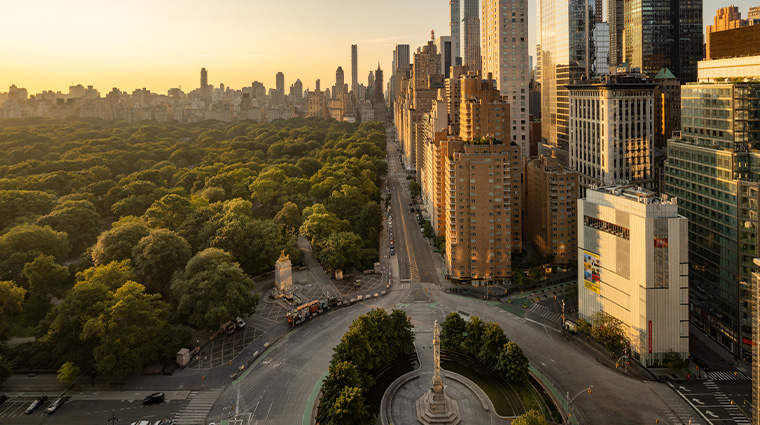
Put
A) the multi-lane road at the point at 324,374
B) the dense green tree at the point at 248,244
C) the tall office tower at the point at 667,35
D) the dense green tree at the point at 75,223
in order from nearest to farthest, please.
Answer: the multi-lane road at the point at 324,374
the dense green tree at the point at 248,244
the dense green tree at the point at 75,223
the tall office tower at the point at 667,35

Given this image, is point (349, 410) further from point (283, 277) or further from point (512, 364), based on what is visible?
point (283, 277)

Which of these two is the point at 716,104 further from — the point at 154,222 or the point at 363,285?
the point at 154,222

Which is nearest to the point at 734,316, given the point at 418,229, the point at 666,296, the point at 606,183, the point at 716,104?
the point at 666,296

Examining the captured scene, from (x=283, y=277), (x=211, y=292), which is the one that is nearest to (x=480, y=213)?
(x=283, y=277)

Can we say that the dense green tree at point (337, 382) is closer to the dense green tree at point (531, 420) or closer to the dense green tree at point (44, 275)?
the dense green tree at point (531, 420)

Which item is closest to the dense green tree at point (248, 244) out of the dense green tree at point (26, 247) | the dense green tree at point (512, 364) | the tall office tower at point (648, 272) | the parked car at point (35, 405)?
the dense green tree at point (26, 247)
